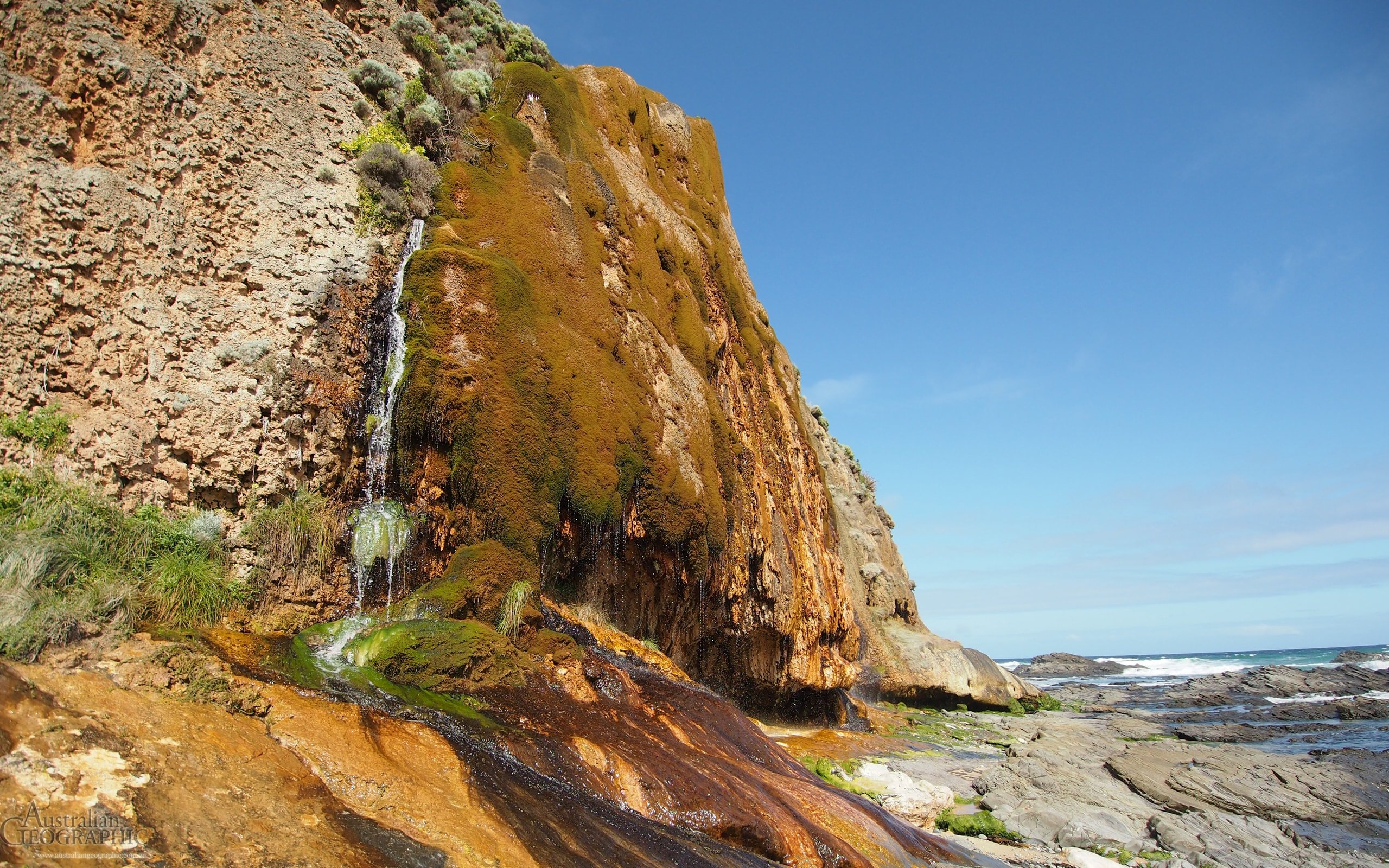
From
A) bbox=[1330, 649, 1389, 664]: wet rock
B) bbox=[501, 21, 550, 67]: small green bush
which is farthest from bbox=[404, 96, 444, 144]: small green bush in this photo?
bbox=[1330, 649, 1389, 664]: wet rock

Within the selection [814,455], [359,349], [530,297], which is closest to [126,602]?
[359,349]

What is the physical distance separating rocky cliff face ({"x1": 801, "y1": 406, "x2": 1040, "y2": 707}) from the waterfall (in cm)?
1735

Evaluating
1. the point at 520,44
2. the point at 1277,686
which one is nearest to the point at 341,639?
the point at 520,44

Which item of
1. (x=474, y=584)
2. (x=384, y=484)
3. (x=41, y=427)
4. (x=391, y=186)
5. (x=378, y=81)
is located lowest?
(x=474, y=584)

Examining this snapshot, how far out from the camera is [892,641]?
98.4 ft

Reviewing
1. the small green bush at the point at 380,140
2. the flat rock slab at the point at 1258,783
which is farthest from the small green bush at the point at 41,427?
the flat rock slab at the point at 1258,783

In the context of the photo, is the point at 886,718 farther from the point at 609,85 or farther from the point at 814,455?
the point at 609,85

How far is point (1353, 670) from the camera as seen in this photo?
53.7 metres

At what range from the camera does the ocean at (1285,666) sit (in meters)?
27.3

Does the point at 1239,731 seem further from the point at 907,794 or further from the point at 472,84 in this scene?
the point at 472,84

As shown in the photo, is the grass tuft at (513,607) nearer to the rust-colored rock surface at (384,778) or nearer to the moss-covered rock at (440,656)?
the rust-colored rock surface at (384,778)

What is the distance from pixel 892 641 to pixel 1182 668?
80.0m

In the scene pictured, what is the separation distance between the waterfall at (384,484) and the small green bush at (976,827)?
1046 centimetres

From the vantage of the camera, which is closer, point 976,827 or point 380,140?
point 380,140
